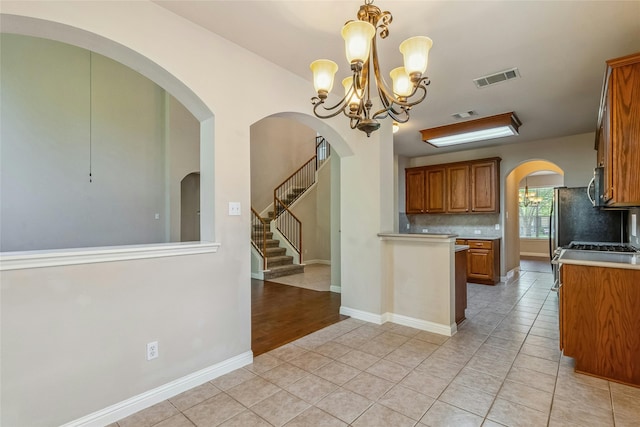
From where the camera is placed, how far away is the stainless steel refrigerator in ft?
15.6

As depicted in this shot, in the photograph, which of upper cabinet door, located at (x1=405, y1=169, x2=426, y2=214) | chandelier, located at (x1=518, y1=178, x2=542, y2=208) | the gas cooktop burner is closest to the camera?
the gas cooktop burner

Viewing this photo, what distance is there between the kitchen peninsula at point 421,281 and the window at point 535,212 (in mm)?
8475

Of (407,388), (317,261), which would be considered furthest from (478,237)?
(407,388)

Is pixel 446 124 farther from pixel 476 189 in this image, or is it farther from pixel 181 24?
pixel 181 24

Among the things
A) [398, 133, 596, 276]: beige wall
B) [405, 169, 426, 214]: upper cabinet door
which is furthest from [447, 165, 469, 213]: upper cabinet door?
[405, 169, 426, 214]: upper cabinet door

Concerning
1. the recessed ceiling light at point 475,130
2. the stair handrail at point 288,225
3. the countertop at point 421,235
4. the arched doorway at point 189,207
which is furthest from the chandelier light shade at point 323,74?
the arched doorway at point 189,207

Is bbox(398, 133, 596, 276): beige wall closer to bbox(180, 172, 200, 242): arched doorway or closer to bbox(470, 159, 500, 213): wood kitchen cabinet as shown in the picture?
bbox(470, 159, 500, 213): wood kitchen cabinet

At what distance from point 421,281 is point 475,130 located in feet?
8.85

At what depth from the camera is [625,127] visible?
224 centimetres

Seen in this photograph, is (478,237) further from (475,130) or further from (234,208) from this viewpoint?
(234,208)

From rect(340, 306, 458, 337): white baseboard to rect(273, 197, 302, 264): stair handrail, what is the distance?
3.91 m

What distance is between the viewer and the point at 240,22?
2.32 metres

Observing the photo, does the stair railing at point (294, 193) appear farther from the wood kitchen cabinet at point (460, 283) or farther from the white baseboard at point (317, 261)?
the wood kitchen cabinet at point (460, 283)

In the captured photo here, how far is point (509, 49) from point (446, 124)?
2163 millimetres
